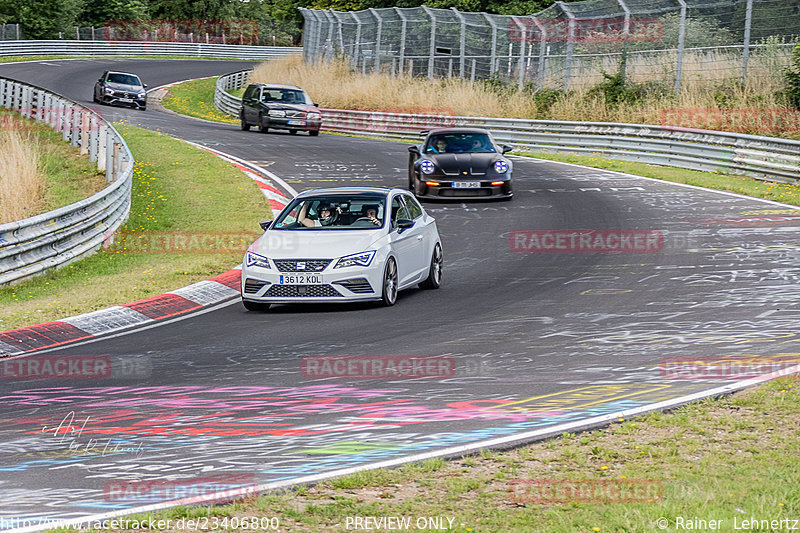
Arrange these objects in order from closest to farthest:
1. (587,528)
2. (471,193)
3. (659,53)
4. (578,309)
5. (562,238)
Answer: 1. (587,528)
2. (578,309)
3. (562,238)
4. (471,193)
5. (659,53)

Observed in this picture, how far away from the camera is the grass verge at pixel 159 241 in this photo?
13.5 m

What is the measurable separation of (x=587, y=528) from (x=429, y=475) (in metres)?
1.21

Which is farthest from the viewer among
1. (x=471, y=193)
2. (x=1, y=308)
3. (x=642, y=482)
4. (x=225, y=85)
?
(x=225, y=85)

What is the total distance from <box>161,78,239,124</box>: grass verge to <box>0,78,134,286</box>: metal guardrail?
23376mm

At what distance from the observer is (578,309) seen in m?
11.9

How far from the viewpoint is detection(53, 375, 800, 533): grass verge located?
16.9 feet

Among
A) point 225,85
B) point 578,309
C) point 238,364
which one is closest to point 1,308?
point 238,364

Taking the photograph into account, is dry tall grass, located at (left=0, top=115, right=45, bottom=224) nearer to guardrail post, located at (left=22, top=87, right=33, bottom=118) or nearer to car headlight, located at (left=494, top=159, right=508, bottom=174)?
car headlight, located at (left=494, top=159, right=508, bottom=174)

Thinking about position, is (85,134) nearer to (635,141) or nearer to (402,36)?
(635,141)

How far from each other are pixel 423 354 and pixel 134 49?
70915 millimetres

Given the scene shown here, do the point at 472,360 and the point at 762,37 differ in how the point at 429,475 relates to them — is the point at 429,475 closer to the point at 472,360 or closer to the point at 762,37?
the point at 472,360

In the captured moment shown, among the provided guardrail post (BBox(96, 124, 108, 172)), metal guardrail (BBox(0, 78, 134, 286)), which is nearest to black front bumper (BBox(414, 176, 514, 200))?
metal guardrail (BBox(0, 78, 134, 286))

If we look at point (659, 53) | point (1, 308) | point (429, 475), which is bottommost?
point (1, 308)

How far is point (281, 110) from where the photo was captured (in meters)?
37.6
